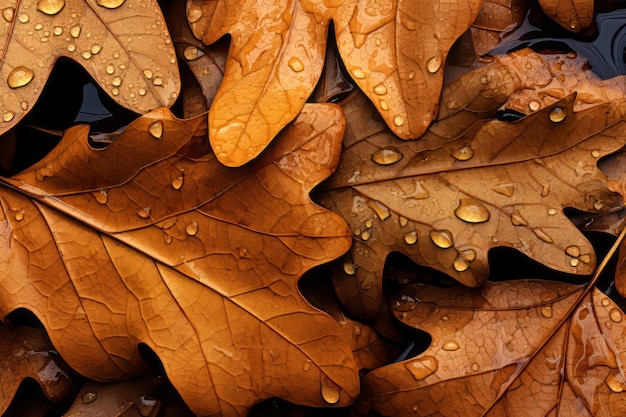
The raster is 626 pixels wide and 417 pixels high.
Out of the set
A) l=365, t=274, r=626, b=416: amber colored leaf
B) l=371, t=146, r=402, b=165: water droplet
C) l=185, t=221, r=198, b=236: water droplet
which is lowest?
l=365, t=274, r=626, b=416: amber colored leaf

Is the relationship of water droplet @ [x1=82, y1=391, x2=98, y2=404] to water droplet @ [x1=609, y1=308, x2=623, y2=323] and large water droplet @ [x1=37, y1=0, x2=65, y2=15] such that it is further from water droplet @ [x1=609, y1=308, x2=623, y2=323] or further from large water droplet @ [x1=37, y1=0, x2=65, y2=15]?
water droplet @ [x1=609, y1=308, x2=623, y2=323]

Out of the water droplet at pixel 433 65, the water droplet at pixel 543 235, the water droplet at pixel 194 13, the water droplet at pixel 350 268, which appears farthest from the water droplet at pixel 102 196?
the water droplet at pixel 543 235

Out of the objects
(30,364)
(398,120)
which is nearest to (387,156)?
(398,120)

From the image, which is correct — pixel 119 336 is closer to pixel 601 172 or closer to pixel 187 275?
pixel 187 275

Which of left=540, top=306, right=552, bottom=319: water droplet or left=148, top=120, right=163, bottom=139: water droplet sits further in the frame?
left=540, top=306, right=552, bottom=319: water droplet

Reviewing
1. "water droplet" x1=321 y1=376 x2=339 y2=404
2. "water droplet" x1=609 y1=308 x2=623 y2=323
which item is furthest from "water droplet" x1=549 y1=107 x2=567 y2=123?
"water droplet" x1=321 y1=376 x2=339 y2=404

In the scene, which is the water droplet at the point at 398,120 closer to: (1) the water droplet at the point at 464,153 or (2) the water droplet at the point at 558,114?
(1) the water droplet at the point at 464,153

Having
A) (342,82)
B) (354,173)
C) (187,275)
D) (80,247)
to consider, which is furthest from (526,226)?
(80,247)
